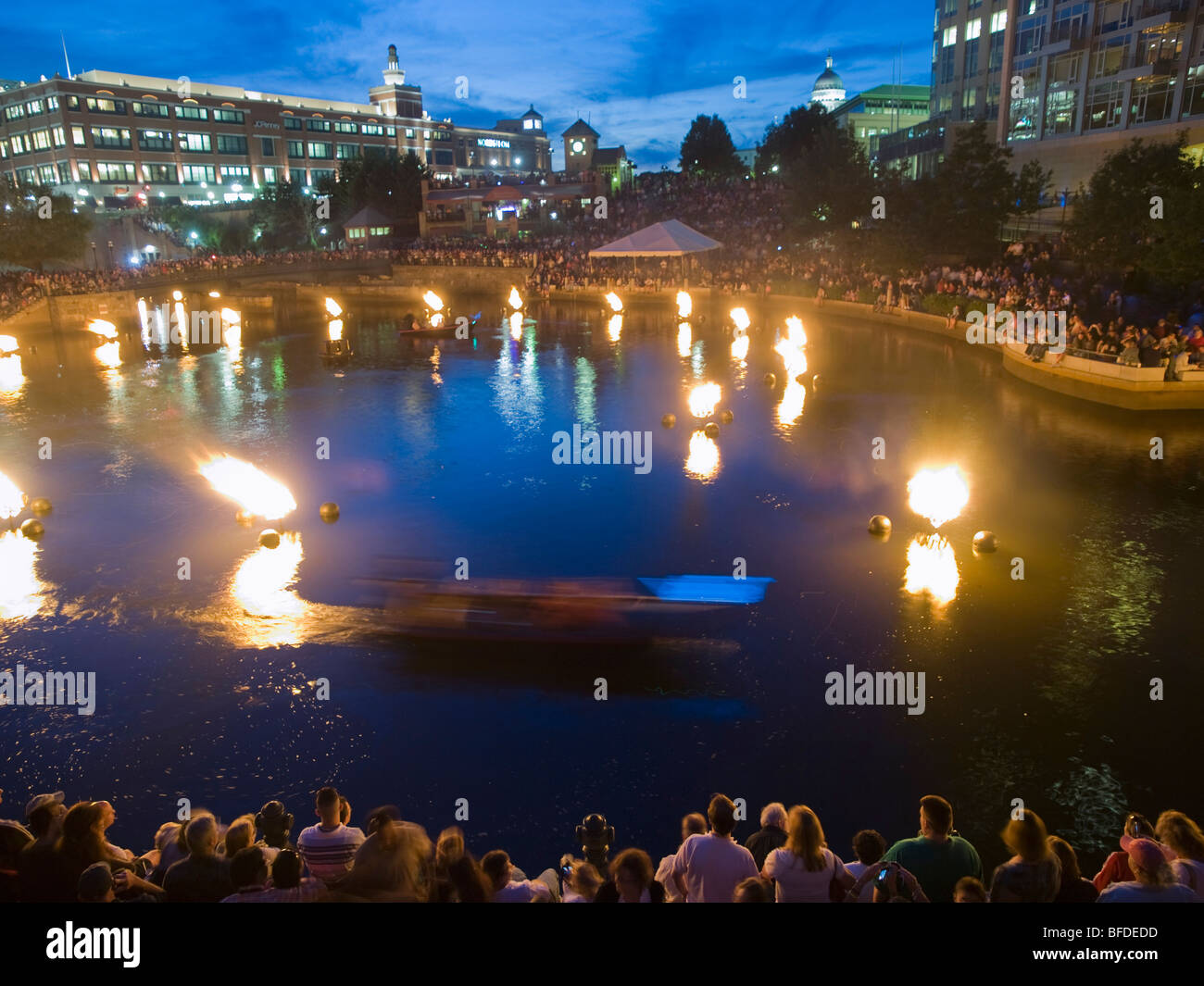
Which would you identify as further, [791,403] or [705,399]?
[705,399]

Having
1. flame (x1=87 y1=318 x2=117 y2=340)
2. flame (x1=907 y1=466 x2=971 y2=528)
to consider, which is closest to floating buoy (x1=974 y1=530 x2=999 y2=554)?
flame (x1=907 y1=466 x2=971 y2=528)

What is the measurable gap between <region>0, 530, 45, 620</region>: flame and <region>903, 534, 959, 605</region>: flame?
1388 cm

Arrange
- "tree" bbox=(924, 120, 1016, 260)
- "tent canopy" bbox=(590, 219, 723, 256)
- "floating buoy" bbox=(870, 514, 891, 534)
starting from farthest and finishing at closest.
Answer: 1. "tent canopy" bbox=(590, 219, 723, 256)
2. "tree" bbox=(924, 120, 1016, 260)
3. "floating buoy" bbox=(870, 514, 891, 534)

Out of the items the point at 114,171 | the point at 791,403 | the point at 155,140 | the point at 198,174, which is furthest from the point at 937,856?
the point at 198,174

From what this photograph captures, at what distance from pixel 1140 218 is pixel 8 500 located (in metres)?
37.4

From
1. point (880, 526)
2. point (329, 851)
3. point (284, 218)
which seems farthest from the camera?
point (284, 218)

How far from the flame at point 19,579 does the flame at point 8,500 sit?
72cm

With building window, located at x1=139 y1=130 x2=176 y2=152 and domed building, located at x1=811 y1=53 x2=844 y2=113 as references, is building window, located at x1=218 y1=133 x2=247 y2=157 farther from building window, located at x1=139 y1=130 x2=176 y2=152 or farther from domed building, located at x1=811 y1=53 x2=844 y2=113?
domed building, located at x1=811 y1=53 x2=844 y2=113

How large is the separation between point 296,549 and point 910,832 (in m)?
11.4

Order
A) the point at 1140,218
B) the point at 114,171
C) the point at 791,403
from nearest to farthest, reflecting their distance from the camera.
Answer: the point at 791,403 → the point at 1140,218 → the point at 114,171

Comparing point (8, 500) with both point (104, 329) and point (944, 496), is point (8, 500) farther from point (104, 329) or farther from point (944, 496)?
point (104, 329)

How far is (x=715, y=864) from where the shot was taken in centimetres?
561

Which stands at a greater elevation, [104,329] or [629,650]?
[104,329]

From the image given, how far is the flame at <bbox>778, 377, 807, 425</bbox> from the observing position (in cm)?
2283
